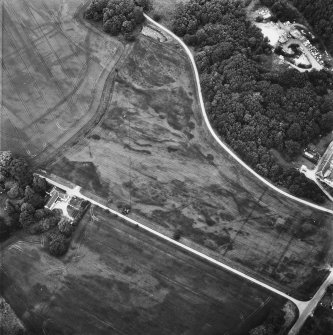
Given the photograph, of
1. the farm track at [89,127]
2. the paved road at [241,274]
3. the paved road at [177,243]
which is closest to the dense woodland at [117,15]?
the farm track at [89,127]

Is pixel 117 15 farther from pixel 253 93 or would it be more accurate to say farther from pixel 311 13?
pixel 311 13

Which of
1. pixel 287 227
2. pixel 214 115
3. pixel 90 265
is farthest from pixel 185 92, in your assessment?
pixel 90 265

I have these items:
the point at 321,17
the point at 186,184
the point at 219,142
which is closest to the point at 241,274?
the point at 186,184

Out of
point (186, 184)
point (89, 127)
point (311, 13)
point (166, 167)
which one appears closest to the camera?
point (186, 184)

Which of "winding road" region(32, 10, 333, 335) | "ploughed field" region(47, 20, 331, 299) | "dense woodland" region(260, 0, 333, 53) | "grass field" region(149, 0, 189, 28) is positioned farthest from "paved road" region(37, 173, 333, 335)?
"dense woodland" region(260, 0, 333, 53)

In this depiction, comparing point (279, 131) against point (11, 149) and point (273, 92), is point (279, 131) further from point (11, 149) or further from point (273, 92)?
point (11, 149)
